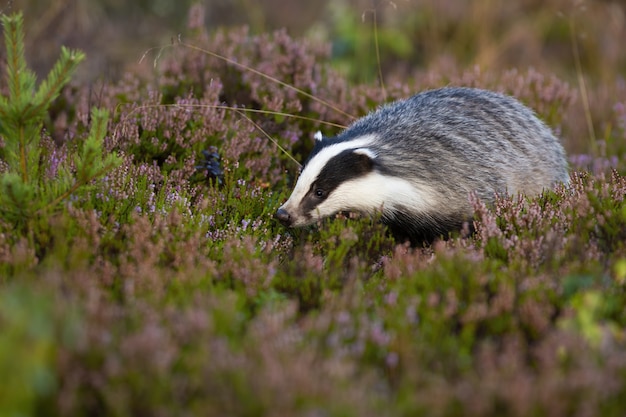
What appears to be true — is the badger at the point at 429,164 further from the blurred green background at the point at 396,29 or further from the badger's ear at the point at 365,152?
the blurred green background at the point at 396,29

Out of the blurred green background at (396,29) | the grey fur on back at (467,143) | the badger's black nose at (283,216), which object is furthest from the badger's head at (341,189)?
the blurred green background at (396,29)

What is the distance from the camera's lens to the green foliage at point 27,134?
332cm

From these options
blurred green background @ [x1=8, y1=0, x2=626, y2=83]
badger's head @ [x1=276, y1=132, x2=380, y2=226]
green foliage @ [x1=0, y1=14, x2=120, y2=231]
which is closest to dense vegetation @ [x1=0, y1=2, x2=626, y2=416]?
green foliage @ [x1=0, y1=14, x2=120, y2=231]

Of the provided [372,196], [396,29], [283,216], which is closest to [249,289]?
[283,216]

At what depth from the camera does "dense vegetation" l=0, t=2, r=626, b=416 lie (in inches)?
95.6

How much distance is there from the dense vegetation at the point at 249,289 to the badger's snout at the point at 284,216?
0.36ft

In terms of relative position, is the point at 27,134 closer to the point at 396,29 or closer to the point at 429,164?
the point at 429,164

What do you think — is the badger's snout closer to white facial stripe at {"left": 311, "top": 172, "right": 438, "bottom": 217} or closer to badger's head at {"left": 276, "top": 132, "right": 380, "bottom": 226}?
badger's head at {"left": 276, "top": 132, "right": 380, "bottom": 226}

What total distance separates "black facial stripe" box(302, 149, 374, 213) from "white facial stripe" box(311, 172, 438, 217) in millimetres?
35

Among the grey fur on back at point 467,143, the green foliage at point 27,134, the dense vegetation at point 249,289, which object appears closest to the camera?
the dense vegetation at point 249,289

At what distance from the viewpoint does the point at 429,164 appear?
4730 millimetres

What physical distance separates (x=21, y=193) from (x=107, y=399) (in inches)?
51.3

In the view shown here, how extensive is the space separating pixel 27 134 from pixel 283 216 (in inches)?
60.2

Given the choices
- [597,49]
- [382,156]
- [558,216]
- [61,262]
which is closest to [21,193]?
[61,262]
